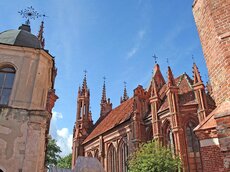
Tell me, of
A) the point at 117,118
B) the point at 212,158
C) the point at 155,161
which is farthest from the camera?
the point at 117,118

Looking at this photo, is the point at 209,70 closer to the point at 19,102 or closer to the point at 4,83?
the point at 19,102

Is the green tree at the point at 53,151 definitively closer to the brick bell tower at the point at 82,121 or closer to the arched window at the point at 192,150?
the brick bell tower at the point at 82,121

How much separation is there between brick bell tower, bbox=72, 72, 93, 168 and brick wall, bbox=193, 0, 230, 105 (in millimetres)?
33527

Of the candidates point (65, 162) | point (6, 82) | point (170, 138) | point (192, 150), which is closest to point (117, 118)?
point (170, 138)

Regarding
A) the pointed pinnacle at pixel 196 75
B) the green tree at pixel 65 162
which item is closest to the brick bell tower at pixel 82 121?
the green tree at pixel 65 162

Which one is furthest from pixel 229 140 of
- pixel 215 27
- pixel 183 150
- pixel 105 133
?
pixel 105 133

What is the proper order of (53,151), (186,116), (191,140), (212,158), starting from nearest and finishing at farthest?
(212,158), (191,140), (186,116), (53,151)

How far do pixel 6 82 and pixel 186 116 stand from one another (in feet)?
52.4

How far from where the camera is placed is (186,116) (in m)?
21.7

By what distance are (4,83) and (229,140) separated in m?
10.5

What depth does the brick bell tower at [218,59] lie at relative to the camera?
5.75m

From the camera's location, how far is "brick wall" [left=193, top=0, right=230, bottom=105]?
635cm

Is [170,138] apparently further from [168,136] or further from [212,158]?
[212,158]

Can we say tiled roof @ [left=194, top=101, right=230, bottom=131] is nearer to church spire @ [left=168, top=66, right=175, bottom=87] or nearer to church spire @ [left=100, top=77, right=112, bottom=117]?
church spire @ [left=168, top=66, right=175, bottom=87]
